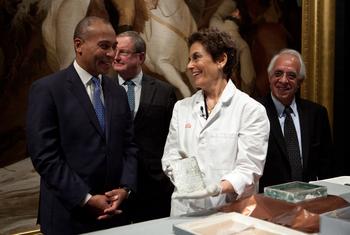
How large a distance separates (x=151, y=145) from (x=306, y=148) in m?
1.17

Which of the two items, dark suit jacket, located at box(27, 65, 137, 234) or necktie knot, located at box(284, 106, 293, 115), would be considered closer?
dark suit jacket, located at box(27, 65, 137, 234)

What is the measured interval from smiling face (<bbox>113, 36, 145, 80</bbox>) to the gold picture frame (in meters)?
2.62

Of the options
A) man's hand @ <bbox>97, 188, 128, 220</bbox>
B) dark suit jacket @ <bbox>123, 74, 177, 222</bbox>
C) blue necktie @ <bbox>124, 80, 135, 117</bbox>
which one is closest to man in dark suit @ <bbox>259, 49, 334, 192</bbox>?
dark suit jacket @ <bbox>123, 74, 177, 222</bbox>

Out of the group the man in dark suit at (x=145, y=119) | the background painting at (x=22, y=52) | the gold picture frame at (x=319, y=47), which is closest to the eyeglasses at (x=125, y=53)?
the man in dark suit at (x=145, y=119)

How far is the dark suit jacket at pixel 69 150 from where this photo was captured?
2.23 meters

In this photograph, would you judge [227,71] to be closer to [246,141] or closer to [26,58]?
[246,141]

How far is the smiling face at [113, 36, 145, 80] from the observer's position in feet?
Result: 10.5

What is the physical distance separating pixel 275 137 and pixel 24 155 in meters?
1.91

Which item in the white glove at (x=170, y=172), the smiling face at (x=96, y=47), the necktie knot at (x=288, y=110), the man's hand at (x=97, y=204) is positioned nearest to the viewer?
the white glove at (x=170, y=172)

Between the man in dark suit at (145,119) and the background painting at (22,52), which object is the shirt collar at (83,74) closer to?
the man in dark suit at (145,119)

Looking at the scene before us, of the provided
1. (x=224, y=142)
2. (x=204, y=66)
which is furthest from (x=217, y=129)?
(x=204, y=66)

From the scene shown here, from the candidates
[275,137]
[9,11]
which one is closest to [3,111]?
[9,11]

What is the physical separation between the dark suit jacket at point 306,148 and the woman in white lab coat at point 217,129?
0.84 meters

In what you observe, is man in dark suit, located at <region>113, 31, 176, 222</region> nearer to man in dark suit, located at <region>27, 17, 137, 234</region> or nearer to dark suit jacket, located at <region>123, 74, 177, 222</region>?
dark suit jacket, located at <region>123, 74, 177, 222</region>
